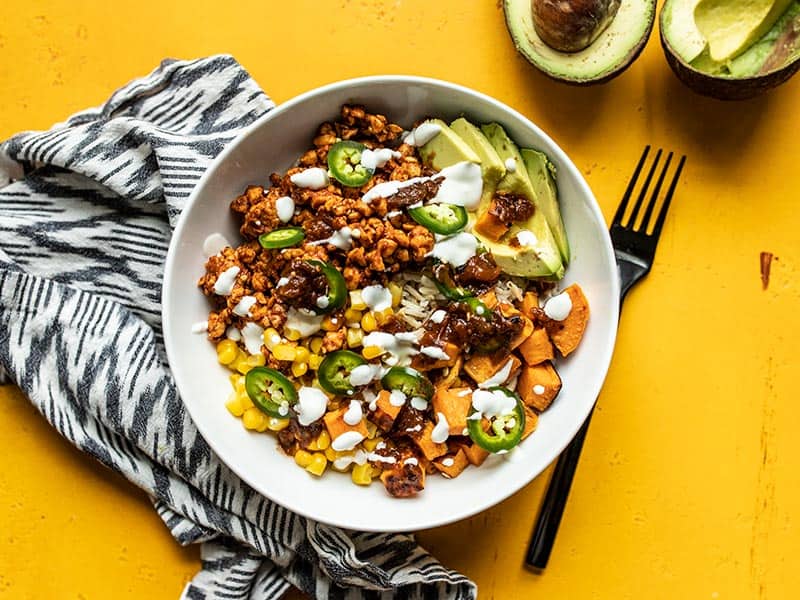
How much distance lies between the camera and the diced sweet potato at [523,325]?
2.80 m

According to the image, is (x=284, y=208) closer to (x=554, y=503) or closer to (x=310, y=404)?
(x=310, y=404)

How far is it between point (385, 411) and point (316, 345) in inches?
12.3

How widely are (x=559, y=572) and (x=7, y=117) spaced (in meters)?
2.74

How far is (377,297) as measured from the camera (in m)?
2.82

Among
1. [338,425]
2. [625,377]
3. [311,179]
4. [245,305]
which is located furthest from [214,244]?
[625,377]

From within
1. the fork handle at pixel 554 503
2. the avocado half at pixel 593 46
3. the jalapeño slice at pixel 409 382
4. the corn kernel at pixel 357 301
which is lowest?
the fork handle at pixel 554 503

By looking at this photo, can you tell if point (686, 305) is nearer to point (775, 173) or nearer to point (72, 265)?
point (775, 173)

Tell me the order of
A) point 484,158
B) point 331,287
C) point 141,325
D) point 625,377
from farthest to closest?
point 625,377
point 141,325
point 484,158
point 331,287

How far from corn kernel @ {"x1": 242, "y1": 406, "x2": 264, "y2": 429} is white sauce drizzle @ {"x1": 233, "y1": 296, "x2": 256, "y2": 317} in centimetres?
33

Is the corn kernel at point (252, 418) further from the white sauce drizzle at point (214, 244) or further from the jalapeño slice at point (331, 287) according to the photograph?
the white sauce drizzle at point (214, 244)

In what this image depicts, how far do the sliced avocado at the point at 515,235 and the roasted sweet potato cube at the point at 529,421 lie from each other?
0.45m

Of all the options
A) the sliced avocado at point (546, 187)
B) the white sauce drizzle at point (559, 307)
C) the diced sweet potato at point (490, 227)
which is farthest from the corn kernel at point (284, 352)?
the sliced avocado at point (546, 187)

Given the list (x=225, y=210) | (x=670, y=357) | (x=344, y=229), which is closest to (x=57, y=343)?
(x=225, y=210)

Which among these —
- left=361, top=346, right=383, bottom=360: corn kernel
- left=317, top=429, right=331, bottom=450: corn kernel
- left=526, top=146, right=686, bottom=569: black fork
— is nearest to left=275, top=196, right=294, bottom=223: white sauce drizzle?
left=361, top=346, right=383, bottom=360: corn kernel
